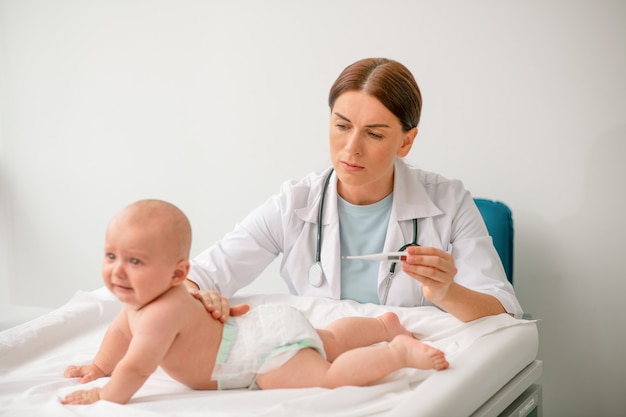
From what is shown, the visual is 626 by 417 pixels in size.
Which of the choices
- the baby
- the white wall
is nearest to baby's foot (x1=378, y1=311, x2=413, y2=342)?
the baby

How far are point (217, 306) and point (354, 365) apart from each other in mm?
355

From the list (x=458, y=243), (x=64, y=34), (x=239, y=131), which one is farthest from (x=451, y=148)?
(x=64, y=34)

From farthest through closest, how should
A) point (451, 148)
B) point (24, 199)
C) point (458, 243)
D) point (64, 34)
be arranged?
1. point (24, 199)
2. point (64, 34)
3. point (451, 148)
4. point (458, 243)

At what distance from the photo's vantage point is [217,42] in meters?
3.29

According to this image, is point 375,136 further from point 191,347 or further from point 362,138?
point 191,347

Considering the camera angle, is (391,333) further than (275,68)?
No

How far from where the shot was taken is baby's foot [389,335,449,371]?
1624mm

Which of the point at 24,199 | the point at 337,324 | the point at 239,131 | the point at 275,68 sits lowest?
the point at 24,199

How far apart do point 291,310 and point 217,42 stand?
1846 millimetres

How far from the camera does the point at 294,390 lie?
1562 millimetres

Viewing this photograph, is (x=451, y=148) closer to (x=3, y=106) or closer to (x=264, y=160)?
(x=264, y=160)

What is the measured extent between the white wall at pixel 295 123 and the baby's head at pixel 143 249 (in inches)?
58.9

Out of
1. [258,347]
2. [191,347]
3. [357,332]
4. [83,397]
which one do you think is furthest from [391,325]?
[83,397]

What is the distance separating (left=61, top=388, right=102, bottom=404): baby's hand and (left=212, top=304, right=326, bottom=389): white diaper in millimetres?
245
